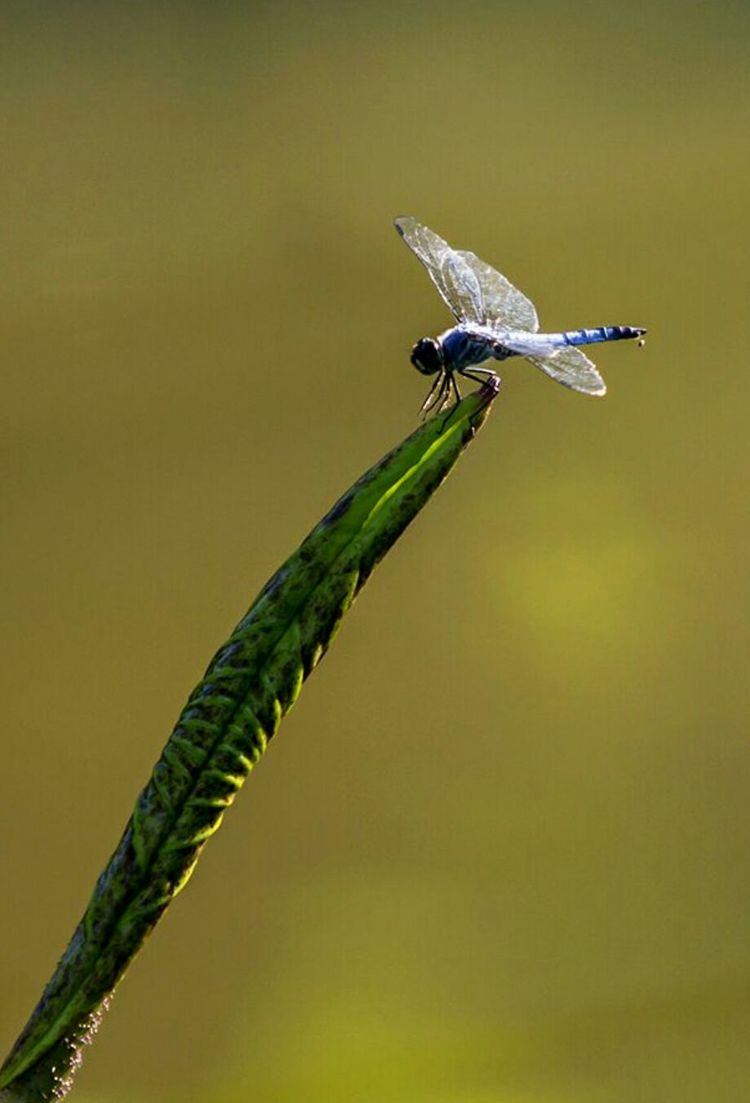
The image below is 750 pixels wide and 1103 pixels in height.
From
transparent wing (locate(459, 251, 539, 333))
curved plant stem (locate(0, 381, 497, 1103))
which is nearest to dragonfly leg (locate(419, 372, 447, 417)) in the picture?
transparent wing (locate(459, 251, 539, 333))

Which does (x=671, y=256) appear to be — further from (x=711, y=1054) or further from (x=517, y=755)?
(x=711, y=1054)

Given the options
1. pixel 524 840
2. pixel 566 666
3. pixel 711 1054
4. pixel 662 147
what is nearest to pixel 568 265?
pixel 662 147

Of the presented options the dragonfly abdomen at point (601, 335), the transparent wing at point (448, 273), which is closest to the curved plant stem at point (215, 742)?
the dragonfly abdomen at point (601, 335)

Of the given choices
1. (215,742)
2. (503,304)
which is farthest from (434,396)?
(215,742)

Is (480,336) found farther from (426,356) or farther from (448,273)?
(448,273)

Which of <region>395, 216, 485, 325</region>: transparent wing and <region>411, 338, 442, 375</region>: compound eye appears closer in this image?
<region>411, 338, 442, 375</region>: compound eye

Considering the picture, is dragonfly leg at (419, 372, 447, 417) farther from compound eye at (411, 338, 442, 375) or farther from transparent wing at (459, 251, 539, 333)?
transparent wing at (459, 251, 539, 333)

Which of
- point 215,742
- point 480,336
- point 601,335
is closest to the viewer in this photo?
point 215,742

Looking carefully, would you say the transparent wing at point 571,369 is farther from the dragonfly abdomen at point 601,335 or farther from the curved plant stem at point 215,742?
the curved plant stem at point 215,742
